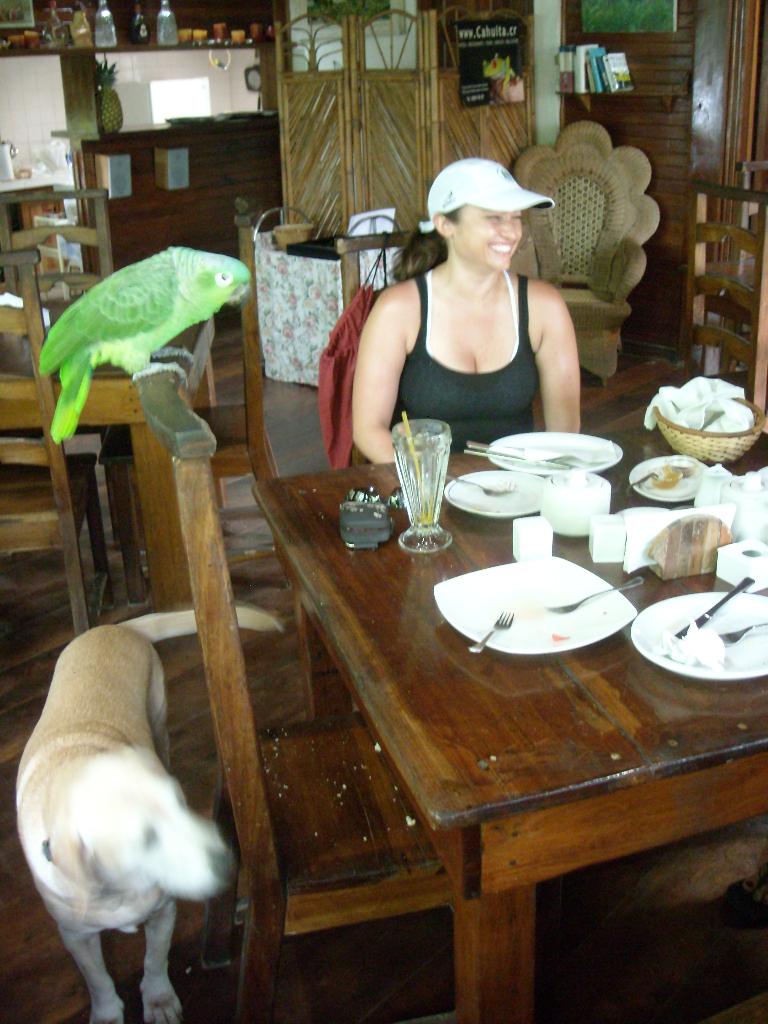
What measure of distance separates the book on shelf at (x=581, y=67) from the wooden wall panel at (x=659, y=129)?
10cm

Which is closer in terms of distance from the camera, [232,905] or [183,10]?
[232,905]

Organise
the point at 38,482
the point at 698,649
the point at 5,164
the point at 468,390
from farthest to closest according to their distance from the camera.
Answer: the point at 5,164
the point at 38,482
the point at 468,390
the point at 698,649

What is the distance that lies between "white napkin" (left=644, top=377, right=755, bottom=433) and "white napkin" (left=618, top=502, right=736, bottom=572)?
37cm

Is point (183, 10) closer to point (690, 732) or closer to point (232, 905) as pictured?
point (232, 905)

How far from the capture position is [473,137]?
507cm

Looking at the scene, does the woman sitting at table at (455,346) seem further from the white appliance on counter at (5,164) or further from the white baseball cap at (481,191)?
the white appliance on counter at (5,164)

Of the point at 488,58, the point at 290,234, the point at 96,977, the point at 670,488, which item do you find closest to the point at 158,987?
the point at 96,977

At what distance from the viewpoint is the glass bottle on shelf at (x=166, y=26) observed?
5840mm

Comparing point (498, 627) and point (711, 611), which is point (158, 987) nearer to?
point (498, 627)

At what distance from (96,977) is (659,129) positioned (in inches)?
181

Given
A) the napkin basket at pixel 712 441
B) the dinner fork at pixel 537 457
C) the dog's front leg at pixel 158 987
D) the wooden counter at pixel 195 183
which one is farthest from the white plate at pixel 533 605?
the wooden counter at pixel 195 183

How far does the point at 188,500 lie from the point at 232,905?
101 cm

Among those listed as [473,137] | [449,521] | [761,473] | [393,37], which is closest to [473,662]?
[449,521]

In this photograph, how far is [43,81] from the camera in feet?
24.3
